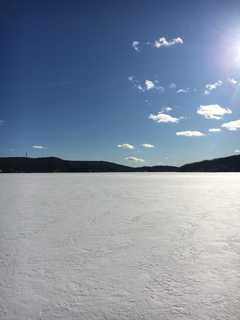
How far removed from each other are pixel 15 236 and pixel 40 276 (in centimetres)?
230

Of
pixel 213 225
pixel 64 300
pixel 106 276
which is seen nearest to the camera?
pixel 64 300

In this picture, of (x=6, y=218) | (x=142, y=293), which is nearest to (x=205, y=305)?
(x=142, y=293)

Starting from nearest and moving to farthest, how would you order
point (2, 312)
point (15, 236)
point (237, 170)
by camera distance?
point (2, 312) < point (15, 236) < point (237, 170)

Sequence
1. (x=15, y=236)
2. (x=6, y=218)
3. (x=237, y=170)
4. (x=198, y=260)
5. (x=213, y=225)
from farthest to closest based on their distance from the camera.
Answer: (x=237, y=170), (x=6, y=218), (x=213, y=225), (x=15, y=236), (x=198, y=260)

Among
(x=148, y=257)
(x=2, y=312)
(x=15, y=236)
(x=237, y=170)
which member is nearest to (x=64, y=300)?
(x=2, y=312)

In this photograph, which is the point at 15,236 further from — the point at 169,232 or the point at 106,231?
the point at 169,232

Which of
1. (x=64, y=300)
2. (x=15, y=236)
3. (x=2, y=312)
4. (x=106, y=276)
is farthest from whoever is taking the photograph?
(x=15, y=236)

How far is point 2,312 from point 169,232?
3822 millimetres

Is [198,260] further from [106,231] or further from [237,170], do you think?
[237,170]

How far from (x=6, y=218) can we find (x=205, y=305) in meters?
5.99

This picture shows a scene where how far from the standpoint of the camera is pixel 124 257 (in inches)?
167

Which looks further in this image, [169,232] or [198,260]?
[169,232]

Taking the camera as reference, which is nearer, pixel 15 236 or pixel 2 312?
pixel 2 312

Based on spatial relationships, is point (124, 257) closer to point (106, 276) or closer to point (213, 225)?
point (106, 276)
